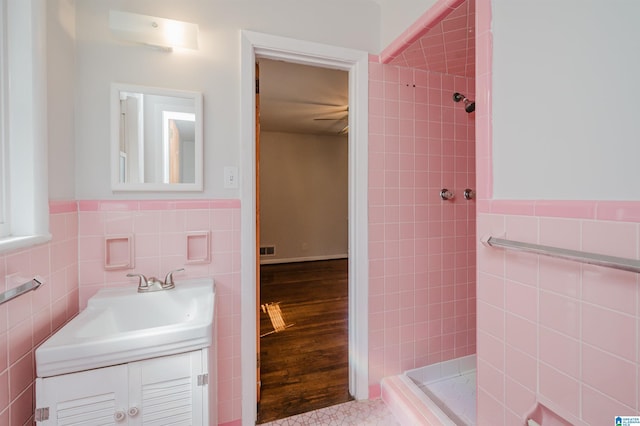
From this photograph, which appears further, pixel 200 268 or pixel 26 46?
pixel 200 268

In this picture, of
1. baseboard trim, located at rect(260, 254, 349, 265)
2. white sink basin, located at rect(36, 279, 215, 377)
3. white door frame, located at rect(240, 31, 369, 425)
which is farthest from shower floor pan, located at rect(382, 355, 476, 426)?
baseboard trim, located at rect(260, 254, 349, 265)

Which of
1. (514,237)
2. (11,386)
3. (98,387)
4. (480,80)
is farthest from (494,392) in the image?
(11,386)

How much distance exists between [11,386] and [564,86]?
6.25 feet

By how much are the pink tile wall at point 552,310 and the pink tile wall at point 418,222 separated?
694 millimetres

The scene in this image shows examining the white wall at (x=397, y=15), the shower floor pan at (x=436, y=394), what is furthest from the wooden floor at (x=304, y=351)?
the white wall at (x=397, y=15)

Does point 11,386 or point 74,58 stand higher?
point 74,58

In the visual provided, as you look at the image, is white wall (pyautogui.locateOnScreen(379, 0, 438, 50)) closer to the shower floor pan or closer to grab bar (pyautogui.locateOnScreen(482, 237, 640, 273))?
grab bar (pyautogui.locateOnScreen(482, 237, 640, 273))

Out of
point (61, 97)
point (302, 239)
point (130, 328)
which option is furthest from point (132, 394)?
point (302, 239)

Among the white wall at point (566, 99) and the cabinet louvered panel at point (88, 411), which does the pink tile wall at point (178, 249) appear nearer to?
the cabinet louvered panel at point (88, 411)

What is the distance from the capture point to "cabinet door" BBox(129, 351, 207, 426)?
93cm

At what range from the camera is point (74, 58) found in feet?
4.10

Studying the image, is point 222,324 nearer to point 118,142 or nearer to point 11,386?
point 11,386

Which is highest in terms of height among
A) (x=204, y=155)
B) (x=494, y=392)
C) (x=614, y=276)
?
(x=204, y=155)

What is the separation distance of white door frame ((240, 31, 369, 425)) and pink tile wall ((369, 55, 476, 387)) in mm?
62
